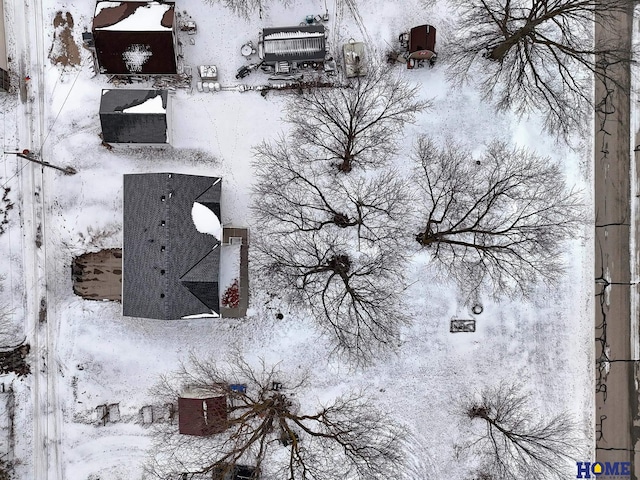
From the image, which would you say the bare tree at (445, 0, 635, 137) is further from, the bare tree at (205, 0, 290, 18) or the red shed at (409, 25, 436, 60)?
the bare tree at (205, 0, 290, 18)

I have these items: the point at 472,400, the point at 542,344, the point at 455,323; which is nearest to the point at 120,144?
the point at 455,323

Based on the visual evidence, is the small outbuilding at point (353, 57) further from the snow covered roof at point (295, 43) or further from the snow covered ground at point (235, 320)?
the snow covered roof at point (295, 43)

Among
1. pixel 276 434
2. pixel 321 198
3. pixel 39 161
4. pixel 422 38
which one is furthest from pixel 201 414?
pixel 422 38

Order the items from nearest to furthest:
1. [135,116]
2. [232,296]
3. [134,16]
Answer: [135,116], [134,16], [232,296]

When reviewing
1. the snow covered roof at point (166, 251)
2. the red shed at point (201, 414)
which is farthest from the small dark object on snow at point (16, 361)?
the red shed at point (201, 414)

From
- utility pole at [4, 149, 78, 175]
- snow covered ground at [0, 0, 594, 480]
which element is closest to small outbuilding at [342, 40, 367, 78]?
snow covered ground at [0, 0, 594, 480]

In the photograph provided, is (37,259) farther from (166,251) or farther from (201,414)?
(201,414)
